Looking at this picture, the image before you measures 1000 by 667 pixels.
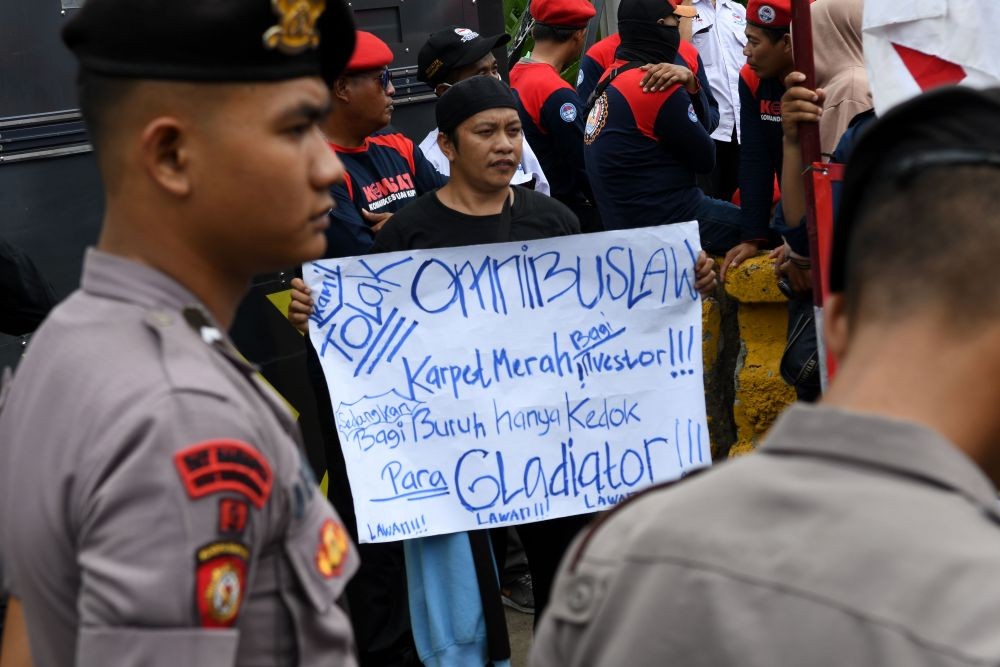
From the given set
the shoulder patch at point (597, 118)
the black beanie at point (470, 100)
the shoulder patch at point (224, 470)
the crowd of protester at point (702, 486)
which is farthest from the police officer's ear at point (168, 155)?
the shoulder patch at point (597, 118)

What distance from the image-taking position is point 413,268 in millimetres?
4109

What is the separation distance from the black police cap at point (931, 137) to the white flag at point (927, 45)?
7.70ft

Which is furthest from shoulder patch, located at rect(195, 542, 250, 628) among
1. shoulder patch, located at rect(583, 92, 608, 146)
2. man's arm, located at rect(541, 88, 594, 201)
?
man's arm, located at rect(541, 88, 594, 201)

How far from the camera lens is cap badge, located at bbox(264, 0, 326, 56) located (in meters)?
1.63

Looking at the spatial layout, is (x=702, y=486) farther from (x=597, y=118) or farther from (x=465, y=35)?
(x=465, y=35)

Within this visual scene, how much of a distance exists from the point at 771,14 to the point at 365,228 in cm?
190

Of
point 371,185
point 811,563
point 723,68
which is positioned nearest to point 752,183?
point 371,185

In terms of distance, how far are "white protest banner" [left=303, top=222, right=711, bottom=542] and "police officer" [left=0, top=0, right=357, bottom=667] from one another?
7.60ft

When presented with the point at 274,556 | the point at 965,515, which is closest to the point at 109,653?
the point at 274,556

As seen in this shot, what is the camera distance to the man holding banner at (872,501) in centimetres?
109

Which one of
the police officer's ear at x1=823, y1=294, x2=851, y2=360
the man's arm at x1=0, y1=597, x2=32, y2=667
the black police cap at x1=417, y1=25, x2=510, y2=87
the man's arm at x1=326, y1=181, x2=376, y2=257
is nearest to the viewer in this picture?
the police officer's ear at x1=823, y1=294, x2=851, y2=360

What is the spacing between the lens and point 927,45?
11.5 feet

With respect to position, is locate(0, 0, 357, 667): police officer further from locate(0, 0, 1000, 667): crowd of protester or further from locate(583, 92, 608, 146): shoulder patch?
locate(583, 92, 608, 146): shoulder patch

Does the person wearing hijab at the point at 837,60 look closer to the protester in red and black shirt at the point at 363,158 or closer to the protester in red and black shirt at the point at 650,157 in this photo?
the protester in red and black shirt at the point at 650,157
